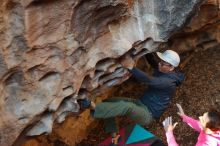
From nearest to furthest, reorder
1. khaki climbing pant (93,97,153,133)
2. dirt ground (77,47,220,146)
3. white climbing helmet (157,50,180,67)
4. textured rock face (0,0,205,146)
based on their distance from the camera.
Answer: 1. textured rock face (0,0,205,146)
2. khaki climbing pant (93,97,153,133)
3. white climbing helmet (157,50,180,67)
4. dirt ground (77,47,220,146)

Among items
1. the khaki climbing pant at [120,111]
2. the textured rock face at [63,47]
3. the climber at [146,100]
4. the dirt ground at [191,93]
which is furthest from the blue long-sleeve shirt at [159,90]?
the dirt ground at [191,93]

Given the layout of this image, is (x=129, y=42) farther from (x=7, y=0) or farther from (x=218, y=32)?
(x=218, y=32)

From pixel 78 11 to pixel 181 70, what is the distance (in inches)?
128

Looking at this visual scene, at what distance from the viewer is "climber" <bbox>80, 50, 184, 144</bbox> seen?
16.4 feet

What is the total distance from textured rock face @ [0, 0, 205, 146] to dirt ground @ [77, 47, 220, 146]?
53.4 inches

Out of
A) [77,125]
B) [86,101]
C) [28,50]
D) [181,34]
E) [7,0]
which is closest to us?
[7,0]

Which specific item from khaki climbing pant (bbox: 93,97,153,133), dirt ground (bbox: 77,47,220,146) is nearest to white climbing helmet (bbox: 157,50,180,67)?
khaki climbing pant (bbox: 93,97,153,133)

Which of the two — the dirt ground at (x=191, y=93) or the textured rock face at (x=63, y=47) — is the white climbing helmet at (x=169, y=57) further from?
the dirt ground at (x=191, y=93)

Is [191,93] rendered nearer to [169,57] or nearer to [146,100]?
[146,100]

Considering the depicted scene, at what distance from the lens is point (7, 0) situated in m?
3.83

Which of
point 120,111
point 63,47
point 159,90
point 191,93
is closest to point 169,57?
point 159,90

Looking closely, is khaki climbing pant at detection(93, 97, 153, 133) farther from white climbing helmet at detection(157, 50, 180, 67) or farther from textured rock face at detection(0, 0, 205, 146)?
white climbing helmet at detection(157, 50, 180, 67)

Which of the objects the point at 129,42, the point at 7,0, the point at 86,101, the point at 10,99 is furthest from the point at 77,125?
the point at 7,0

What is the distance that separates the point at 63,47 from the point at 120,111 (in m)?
1.04
